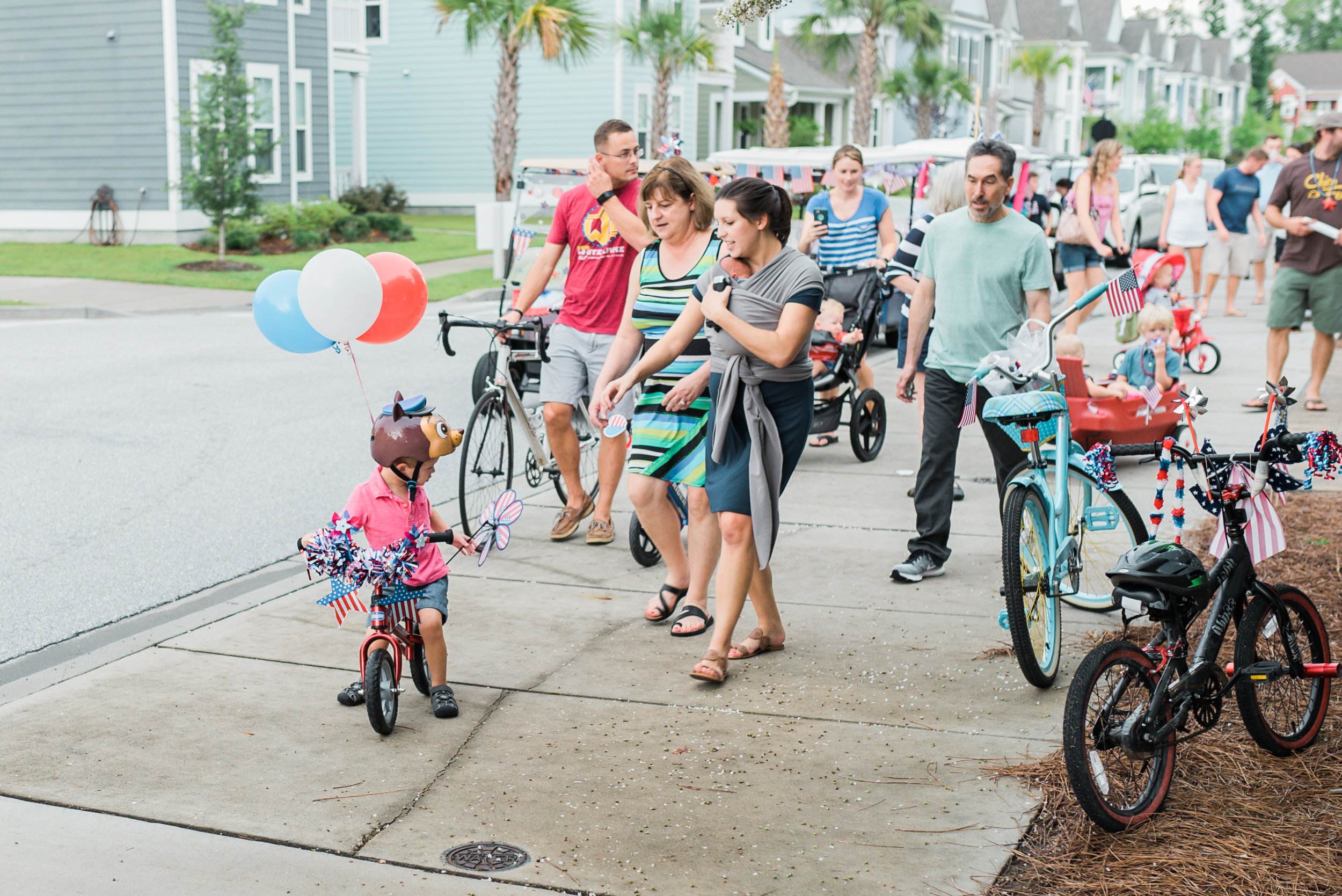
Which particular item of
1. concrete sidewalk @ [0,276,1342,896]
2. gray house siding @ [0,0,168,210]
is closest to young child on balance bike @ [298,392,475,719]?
concrete sidewalk @ [0,276,1342,896]

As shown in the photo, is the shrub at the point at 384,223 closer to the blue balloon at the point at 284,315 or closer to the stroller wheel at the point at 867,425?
the stroller wheel at the point at 867,425

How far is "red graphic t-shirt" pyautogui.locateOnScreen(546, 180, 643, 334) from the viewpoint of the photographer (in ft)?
22.5

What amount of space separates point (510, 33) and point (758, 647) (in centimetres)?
2318

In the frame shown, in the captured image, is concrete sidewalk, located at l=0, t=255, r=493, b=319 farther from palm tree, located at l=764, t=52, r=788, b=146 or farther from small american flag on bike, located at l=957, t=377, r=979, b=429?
palm tree, located at l=764, t=52, r=788, b=146

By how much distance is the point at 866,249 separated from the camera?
34.9ft

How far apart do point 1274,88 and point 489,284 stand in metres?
88.3

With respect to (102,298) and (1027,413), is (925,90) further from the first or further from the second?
(1027,413)

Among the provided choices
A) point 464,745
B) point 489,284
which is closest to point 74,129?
point 489,284

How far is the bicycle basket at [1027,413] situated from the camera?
4879mm

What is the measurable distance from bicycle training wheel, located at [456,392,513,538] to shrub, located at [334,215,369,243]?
769 inches

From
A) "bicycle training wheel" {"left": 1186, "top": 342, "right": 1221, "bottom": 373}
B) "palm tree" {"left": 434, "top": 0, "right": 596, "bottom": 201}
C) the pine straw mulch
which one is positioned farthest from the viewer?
"palm tree" {"left": 434, "top": 0, "right": 596, "bottom": 201}

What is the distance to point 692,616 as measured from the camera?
5.58 m

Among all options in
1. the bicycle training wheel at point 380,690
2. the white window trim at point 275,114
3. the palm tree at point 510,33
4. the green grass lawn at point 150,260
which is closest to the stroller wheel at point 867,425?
the bicycle training wheel at point 380,690

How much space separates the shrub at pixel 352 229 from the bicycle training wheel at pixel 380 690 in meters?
22.6
